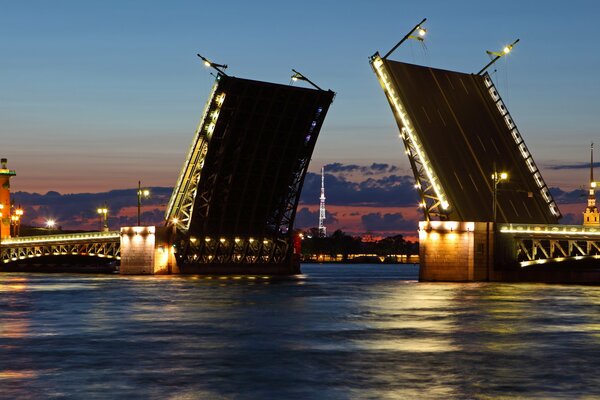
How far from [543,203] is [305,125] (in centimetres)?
1611

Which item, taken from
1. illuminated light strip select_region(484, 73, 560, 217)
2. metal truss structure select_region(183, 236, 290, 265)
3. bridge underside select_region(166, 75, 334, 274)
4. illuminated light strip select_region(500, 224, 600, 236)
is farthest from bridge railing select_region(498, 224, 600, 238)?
metal truss structure select_region(183, 236, 290, 265)

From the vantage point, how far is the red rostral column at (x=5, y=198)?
121m

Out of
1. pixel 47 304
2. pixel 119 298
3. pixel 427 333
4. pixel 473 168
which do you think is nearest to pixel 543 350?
pixel 427 333

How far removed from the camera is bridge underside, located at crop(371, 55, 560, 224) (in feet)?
208

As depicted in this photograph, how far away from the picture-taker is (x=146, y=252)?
83.0m

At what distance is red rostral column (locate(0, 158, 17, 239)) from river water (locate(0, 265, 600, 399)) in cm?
8739

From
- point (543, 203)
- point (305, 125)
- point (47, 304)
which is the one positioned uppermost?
point (305, 125)

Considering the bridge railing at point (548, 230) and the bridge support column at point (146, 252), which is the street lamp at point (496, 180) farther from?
the bridge support column at point (146, 252)

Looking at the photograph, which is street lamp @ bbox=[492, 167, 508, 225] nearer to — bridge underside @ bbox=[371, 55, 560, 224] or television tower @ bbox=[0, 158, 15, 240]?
bridge underside @ bbox=[371, 55, 560, 224]

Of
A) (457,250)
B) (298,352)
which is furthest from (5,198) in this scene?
(298,352)

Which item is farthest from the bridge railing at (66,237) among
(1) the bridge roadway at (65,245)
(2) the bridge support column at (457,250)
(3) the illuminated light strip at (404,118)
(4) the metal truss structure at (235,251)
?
(3) the illuminated light strip at (404,118)

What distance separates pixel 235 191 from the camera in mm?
74500

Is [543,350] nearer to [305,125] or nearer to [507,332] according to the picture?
[507,332]

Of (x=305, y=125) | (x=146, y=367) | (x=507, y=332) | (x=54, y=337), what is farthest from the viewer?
(x=305, y=125)
